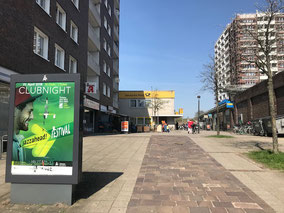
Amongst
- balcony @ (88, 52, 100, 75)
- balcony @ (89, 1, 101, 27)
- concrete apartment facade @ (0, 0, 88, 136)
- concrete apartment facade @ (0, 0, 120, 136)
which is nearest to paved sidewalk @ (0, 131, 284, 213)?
concrete apartment facade @ (0, 0, 120, 136)

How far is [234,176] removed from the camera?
226 inches

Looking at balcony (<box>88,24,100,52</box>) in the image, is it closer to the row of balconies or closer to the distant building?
the row of balconies

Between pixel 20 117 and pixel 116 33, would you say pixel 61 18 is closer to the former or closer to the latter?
pixel 20 117

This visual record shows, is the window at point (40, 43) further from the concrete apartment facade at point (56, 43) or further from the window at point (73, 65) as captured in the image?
the window at point (73, 65)

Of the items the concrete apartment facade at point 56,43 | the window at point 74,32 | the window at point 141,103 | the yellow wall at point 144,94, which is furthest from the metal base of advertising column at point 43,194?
the window at point 141,103

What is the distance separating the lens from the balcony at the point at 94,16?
25.2 m

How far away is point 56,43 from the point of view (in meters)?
16.2

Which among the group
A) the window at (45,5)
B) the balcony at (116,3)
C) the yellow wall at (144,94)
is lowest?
the yellow wall at (144,94)

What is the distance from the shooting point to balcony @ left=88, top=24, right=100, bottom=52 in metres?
24.6

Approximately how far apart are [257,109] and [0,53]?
80.8 ft

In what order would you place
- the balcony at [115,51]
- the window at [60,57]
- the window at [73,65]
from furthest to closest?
1. the balcony at [115,51]
2. the window at [73,65]
3. the window at [60,57]

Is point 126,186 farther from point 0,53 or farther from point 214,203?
point 0,53

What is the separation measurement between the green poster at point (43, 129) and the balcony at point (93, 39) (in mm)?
21788

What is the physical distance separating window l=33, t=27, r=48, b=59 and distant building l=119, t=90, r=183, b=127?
3238cm
